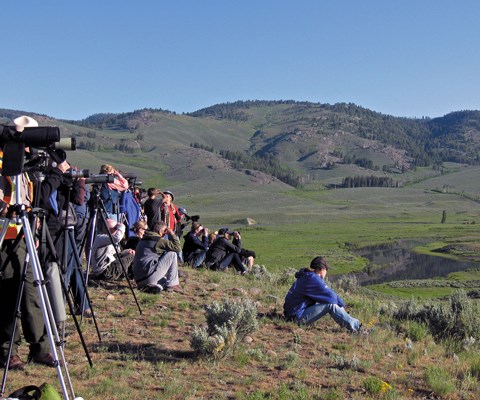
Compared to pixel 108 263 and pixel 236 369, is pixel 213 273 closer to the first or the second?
pixel 108 263

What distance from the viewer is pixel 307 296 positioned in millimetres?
7805

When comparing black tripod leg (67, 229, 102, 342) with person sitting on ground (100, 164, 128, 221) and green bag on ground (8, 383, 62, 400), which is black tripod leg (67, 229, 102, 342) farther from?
person sitting on ground (100, 164, 128, 221)

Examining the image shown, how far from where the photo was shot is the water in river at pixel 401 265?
3424cm

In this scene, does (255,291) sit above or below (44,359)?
below

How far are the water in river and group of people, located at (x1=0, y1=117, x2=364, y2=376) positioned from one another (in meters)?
21.0

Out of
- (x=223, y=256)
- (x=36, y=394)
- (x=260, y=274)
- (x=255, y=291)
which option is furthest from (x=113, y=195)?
(x=36, y=394)

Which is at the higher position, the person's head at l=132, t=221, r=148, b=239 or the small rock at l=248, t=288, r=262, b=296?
the person's head at l=132, t=221, r=148, b=239

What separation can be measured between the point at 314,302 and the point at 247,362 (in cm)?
210

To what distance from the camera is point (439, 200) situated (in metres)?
121

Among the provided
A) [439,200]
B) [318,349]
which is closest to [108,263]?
[318,349]

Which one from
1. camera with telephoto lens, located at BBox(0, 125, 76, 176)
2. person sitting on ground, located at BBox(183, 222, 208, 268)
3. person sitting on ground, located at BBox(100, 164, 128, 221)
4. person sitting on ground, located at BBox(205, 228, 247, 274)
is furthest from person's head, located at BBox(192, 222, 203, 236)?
camera with telephoto lens, located at BBox(0, 125, 76, 176)

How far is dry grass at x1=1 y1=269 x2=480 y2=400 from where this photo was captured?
5082mm

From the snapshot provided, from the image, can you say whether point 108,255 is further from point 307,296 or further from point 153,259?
point 307,296

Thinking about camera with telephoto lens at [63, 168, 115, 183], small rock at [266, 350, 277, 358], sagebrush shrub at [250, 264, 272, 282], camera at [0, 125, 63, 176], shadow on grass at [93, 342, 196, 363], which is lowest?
sagebrush shrub at [250, 264, 272, 282]
